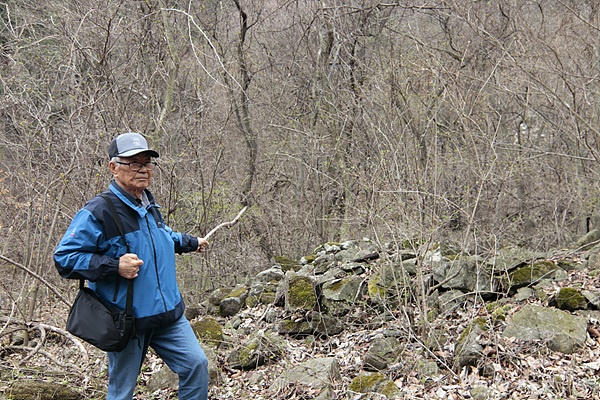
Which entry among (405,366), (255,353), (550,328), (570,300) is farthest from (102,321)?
(570,300)

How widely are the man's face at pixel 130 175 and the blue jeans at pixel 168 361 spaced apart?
93cm

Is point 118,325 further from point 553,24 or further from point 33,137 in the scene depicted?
point 553,24

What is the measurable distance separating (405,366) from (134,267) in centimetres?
292

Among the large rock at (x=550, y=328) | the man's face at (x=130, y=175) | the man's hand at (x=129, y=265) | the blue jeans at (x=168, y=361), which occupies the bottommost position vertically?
the large rock at (x=550, y=328)

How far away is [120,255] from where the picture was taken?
11.0ft

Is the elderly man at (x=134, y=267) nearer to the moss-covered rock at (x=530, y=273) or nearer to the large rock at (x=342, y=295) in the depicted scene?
the large rock at (x=342, y=295)

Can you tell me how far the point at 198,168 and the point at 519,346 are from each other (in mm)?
6118

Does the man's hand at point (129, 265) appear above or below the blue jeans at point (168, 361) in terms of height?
above

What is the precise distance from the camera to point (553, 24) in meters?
10.8

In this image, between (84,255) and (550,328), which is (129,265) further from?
(550,328)

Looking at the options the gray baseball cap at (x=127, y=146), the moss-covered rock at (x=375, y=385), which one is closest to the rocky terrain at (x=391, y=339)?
the moss-covered rock at (x=375, y=385)

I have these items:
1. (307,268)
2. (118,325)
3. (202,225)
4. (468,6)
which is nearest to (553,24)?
(468,6)

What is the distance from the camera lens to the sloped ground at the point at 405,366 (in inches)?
178

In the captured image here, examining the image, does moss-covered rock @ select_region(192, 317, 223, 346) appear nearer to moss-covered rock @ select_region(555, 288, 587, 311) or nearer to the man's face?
the man's face
